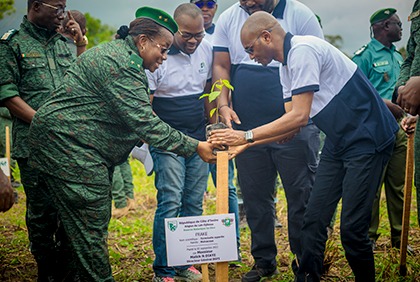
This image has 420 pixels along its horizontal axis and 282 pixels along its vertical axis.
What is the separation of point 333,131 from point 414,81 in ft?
2.67

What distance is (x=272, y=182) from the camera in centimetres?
Result: 435

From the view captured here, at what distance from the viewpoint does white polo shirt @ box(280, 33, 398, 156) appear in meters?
3.31

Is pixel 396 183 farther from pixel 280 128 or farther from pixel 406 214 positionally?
pixel 280 128

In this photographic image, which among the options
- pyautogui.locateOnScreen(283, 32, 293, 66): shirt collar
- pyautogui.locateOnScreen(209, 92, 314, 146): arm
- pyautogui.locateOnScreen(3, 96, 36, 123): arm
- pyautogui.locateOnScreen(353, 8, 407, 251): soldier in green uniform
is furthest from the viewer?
pyautogui.locateOnScreen(353, 8, 407, 251): soldier in green uniform

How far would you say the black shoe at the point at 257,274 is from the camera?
4195 mm

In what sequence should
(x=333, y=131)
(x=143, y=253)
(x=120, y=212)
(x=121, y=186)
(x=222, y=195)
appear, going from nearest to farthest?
(x=222, y=195), (x=333, y=131), (x=143, y=253), (x=120, y=212), (x=121, y=186)

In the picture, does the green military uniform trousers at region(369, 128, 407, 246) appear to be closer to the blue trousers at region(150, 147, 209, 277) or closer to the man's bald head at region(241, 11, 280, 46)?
the blue trousers at region(150, 147, 209, 277)

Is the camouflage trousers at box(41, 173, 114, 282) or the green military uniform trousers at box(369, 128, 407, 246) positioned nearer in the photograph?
the camouflage trousers at box(41, 173, 114, 282)

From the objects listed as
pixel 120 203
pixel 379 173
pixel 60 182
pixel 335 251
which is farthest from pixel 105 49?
pixel 120 203

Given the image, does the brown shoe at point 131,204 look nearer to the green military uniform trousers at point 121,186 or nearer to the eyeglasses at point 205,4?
the green military uniform trousers at point 121,186

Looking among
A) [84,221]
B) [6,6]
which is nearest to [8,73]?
[84,221]

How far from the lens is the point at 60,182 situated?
3158mm

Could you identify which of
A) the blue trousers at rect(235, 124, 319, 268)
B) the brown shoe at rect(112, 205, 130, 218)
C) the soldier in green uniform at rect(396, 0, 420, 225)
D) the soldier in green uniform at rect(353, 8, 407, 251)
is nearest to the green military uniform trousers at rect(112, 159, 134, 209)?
the brown shoe at rect(112, 205, 130, 218)

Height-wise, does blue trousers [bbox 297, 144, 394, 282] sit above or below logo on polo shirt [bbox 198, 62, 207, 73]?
below
